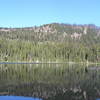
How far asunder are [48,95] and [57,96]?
1.38 m

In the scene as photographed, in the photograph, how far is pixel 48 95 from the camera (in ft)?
124

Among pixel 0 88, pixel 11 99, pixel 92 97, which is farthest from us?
pixel 0 88

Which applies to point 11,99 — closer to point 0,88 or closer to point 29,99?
point 29,99

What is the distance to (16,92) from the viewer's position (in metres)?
40.1

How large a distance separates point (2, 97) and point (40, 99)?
5.03 m

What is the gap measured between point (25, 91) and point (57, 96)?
6.37 meters

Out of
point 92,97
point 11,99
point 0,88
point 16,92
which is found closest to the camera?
point 11,99

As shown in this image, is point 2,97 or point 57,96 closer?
point 2,97

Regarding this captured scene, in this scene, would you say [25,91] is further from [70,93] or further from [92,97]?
[92,97]

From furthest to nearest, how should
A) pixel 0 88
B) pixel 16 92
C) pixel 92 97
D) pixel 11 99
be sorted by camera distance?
pixel 0 88 → pixel 16 92 → pixel 92 97 → pixel 11 99

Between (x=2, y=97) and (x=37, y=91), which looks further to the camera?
(x=37, y=91)

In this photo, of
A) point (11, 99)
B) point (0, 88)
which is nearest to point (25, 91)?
point (0, 88)

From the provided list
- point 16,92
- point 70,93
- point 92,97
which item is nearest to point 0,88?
point 16,92

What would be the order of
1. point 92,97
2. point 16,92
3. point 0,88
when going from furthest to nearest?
point 0,88 < point 16,92 < point 92,97
